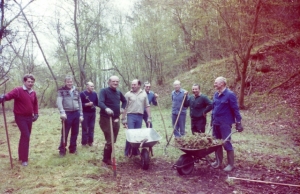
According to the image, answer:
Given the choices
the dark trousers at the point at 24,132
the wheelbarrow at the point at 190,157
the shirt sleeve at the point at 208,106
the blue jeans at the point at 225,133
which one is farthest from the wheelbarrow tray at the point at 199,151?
the dark trousers at the point at 24,132

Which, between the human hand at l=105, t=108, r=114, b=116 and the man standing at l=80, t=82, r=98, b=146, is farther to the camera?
the man standing at l=80, t=82, r=98, b=146

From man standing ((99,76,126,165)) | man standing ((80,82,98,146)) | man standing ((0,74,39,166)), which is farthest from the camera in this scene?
man standing ((80,82,98,146))

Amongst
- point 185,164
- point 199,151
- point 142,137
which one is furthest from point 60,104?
point 199,151

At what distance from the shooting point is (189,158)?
510 cm

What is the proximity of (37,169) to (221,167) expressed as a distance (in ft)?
12.1

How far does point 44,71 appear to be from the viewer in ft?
78.6

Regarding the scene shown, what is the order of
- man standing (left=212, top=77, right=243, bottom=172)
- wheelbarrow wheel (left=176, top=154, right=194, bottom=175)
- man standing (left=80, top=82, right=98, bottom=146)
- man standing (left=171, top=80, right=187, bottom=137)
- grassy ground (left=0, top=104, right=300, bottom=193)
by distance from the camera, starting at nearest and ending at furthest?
grassy ground (left=0, top=104, right=300, bottom=193) → wheelbarrow wheel (left=176, top=154, right=194, bottom=175) → man standing (left=212, top=77, right=243, bottom=172) → man standing (left=80, top=82, right=98, bottom=146) → man standing (left=171, top=80, right=187, bottom=137)

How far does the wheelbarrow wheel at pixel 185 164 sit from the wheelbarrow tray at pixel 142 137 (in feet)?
2.05

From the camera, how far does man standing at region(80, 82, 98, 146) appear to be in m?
7.31

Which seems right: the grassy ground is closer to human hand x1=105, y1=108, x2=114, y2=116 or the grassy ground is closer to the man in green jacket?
the man in green jacket

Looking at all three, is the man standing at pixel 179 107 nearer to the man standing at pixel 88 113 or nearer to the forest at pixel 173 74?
the forest at pixel 173 74

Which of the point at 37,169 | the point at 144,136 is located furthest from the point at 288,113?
the point at 37,169

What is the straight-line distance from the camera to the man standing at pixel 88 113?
7312mm

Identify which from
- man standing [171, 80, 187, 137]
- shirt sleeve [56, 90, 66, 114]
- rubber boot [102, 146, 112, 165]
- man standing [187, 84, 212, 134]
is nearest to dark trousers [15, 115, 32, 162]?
shirt sleeve [56, 90, 66, 114]
